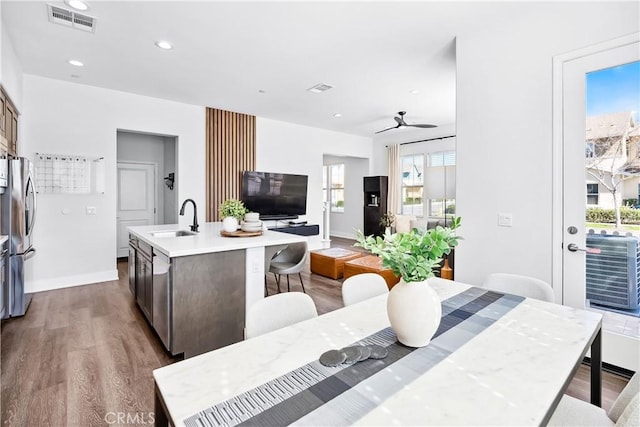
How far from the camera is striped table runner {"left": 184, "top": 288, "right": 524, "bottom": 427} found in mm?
782

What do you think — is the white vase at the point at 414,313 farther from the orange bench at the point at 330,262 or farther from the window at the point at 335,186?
the window at the point at 335,186

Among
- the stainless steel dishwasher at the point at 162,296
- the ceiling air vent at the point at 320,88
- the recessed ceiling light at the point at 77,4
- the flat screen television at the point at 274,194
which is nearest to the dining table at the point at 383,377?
the stainless steel dishwasher at the point at 162,296

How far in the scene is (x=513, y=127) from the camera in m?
2.65

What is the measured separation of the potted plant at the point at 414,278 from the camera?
1137 mm

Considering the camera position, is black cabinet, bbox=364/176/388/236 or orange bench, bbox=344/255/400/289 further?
black cabinet, bbox=364/176/388/236

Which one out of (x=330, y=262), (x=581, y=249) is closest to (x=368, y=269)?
(x=330, y=262)

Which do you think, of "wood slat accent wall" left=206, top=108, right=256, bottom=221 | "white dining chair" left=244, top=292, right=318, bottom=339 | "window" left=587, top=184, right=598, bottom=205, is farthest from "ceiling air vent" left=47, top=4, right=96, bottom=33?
"window" left=587, top=184, right=598, bottom=205

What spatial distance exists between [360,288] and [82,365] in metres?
2.14

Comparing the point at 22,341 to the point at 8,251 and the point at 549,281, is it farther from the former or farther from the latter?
the point at 549,281

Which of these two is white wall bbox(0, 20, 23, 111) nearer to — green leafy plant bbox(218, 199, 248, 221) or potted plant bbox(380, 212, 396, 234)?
green leafy plant bbox(218, 199, 248, 221)

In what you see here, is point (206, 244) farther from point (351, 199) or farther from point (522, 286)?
point (351, 199)

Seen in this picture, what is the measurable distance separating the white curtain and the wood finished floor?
5004 millimetres

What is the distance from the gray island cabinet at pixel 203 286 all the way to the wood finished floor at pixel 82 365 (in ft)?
0.92

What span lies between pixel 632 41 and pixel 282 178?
5381 millimetres
